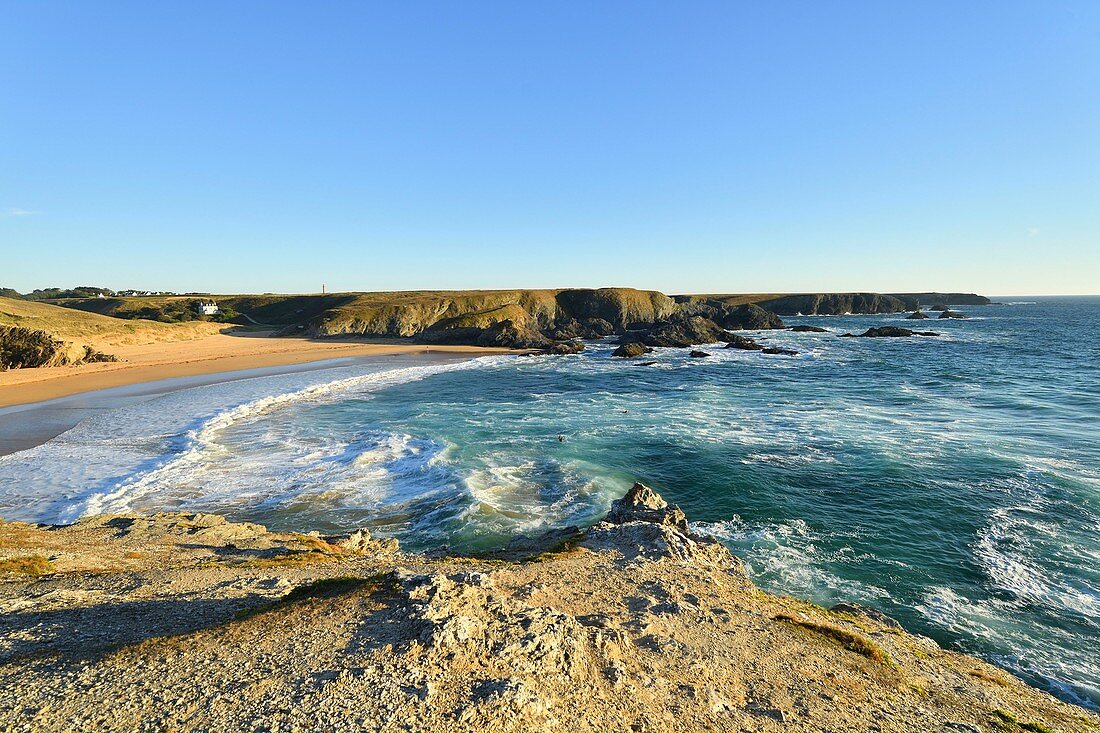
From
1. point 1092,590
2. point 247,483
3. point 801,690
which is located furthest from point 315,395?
point 1092,590

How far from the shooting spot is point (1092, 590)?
12.6 m

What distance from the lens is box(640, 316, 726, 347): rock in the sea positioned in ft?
251

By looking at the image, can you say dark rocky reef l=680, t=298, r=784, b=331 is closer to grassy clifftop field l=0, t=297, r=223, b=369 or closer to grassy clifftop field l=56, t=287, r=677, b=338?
grassy clifftop field l=56, t=287, r=677, b=338

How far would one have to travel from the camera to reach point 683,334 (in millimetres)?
78125

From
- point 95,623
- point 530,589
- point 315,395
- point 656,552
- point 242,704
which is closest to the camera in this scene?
point 242,704

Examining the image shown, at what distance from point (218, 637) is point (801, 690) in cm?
858

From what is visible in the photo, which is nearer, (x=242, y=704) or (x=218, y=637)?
(x=242, y=704)

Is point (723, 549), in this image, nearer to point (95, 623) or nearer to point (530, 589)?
point (530, 589)

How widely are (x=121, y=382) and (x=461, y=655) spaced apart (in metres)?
49.3

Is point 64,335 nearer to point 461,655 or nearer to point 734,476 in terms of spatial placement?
point 734,476

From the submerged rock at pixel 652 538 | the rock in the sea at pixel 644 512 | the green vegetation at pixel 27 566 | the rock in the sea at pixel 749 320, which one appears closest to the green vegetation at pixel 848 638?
the submerged rock at pixel 652 538

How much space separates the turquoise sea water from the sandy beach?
441 inches

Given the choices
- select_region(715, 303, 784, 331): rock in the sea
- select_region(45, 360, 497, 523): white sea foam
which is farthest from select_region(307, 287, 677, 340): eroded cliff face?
select_region(45, 360, 497, 523): white sea foam

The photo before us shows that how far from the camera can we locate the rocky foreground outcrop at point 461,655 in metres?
6.19
